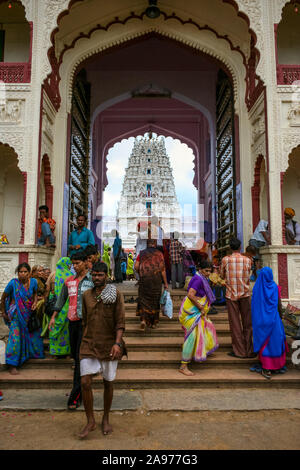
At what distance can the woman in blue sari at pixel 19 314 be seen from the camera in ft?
13.3

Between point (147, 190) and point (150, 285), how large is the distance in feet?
107

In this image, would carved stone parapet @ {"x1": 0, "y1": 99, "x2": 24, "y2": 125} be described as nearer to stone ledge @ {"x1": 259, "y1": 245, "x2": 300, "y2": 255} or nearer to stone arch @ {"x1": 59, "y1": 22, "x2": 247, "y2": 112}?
stone arch @ {"x1": 59, "y1": 22, "x2": 247, "y2": 112}

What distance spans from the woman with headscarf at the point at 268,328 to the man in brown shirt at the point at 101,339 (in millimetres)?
1855

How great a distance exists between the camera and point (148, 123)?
13656 millimetres

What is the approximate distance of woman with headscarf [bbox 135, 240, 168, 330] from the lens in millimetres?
4906

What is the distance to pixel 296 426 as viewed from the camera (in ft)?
9.39

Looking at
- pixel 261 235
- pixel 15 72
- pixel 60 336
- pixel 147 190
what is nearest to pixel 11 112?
pixel 15 72

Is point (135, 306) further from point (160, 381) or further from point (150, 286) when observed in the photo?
point (160, 381)

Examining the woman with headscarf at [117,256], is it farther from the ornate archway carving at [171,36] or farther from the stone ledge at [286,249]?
the stone ledge at [286,249]

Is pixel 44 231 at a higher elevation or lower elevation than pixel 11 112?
lower

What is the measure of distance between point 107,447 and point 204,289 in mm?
2033

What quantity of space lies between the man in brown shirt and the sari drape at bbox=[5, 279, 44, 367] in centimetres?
158

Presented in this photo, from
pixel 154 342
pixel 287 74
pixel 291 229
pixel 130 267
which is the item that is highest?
pixel 287 74

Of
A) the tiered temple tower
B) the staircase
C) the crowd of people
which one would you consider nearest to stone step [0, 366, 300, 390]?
the staircase
